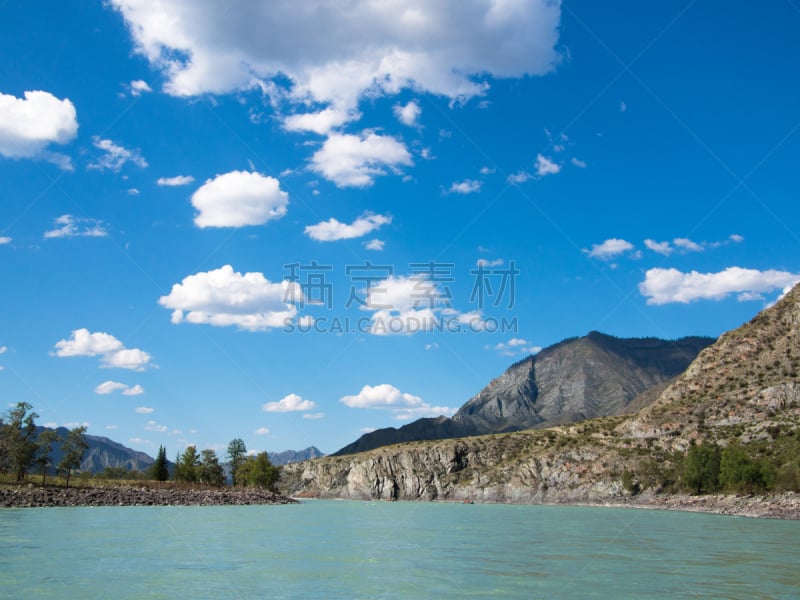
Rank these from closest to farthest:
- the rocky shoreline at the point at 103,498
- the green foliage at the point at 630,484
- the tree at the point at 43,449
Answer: the rocky shoreline at the point at 103,498, the tree at the point at 43,449, the green foliage at the point at 630,484

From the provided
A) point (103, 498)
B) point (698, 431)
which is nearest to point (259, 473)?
point (103, 498)

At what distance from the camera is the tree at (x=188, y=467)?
17675 centimetres

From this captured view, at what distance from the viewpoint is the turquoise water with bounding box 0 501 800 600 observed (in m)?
28.3

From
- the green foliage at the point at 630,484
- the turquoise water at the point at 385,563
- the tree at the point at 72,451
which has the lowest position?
the green foliage at the point at 630,484

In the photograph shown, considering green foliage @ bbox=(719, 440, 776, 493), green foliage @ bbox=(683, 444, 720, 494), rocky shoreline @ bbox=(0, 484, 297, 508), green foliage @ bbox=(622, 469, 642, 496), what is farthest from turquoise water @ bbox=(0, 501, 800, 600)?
green foliage @ bbox=(622, 469, 642, 496)

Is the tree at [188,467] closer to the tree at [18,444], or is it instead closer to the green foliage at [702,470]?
the tree at [18,444]

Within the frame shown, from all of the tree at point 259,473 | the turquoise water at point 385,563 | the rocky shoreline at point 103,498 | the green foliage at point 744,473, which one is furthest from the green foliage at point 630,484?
the tree at point 259,473

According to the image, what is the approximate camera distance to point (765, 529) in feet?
223

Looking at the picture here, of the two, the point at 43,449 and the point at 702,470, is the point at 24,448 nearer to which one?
the point at 43,449

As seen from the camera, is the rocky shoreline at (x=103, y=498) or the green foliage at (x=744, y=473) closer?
the rocky shoreline at (x=103, y=498)

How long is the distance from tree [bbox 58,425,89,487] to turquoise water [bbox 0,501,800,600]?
225ft

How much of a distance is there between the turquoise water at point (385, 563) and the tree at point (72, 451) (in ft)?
225

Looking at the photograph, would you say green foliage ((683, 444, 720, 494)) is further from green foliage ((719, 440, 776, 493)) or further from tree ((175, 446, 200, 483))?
tree ((175, 446, 200, 483))

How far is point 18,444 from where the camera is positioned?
370 feet
